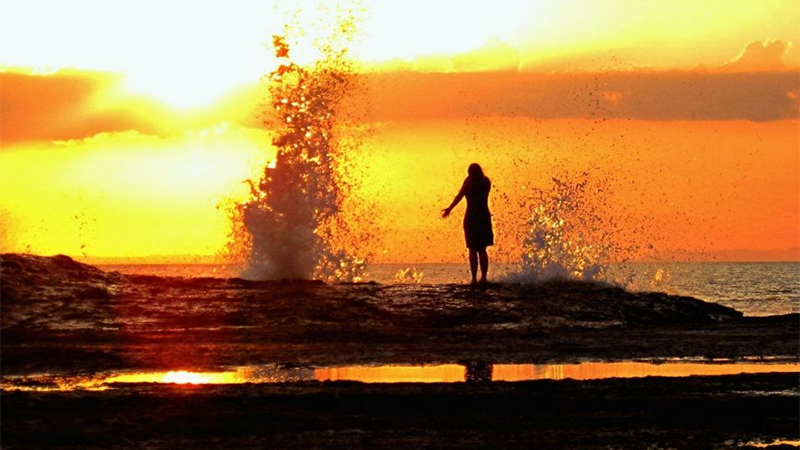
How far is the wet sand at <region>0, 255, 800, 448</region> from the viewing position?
33.8 ft

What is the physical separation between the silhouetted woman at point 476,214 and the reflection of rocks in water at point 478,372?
769 cm

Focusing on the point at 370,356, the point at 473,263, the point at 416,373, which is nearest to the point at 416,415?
the point at 416,373

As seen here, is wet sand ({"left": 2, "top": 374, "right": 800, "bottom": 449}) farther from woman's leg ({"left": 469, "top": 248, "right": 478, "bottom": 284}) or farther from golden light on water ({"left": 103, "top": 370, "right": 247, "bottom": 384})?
woman's leg ({"left": 469, "top": 248, "right": 478, "bottom": 284})

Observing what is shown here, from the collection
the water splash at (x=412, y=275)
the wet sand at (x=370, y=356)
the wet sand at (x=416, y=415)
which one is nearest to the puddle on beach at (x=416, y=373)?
the wet sand at (x=370, y=356)

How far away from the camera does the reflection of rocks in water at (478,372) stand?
509 inches

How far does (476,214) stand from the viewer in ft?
72.2

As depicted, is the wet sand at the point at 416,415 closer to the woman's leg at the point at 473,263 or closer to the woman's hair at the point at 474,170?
the woman's leg at the point at 473,263

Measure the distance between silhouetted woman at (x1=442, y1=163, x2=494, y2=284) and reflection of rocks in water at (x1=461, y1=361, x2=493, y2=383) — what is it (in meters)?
7.69

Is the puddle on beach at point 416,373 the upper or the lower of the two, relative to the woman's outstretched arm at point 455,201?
lower

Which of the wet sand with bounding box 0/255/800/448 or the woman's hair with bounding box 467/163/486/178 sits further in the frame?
the woman's hair with bounding box 467/163/486/178

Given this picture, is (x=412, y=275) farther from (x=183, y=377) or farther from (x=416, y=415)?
(x=416, y=415)

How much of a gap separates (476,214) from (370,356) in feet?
24.1

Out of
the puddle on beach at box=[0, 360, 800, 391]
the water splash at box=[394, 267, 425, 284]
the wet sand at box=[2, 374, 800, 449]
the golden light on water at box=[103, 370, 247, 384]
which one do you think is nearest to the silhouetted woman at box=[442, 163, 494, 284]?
the water splash at box=[394, 267, 425, 284]

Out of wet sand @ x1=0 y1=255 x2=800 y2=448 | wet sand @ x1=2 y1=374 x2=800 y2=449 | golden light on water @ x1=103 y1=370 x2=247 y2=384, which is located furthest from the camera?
golden light on water @ x1=103 y1=370 x2=247 y2=384
